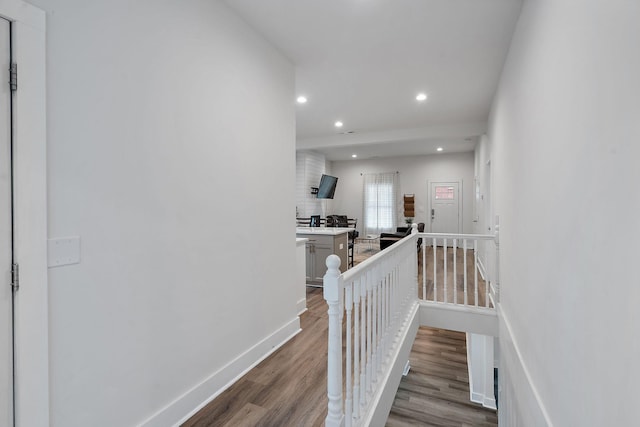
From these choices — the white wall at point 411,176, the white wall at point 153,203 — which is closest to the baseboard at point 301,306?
the white wall at point 153,203

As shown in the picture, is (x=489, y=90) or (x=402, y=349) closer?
(x=402, y=349)

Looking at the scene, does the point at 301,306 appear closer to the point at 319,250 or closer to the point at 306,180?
the point at 319,250

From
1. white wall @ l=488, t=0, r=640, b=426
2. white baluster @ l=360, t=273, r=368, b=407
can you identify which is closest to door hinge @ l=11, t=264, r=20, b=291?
white baluster @ l=360, t=273, r=368, b=407

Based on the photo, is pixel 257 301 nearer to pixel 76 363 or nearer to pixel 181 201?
pixel 181 201

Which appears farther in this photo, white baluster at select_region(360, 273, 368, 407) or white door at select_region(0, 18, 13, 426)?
white baluster at select_region(360, 273, 368, 407)

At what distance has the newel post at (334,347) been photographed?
1.48 m

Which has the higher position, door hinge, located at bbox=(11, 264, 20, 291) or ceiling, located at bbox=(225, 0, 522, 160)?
ceiling, located at bbox=(225, 0, 522, 160)

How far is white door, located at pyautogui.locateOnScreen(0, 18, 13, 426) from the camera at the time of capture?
3.89 feet

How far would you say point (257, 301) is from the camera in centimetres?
264

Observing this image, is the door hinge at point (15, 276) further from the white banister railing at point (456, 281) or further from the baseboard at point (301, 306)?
the white banister railing at point (456, 281)

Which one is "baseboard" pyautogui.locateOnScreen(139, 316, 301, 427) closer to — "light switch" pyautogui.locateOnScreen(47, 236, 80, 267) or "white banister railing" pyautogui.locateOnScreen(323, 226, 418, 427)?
"white banister railing" pyautogui.locateOnScreen(323, 226, 418, 427)

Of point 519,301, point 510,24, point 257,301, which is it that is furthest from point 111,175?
point 510,24

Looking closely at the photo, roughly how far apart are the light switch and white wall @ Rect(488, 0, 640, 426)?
2003mm

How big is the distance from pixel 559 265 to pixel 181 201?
2.06m
